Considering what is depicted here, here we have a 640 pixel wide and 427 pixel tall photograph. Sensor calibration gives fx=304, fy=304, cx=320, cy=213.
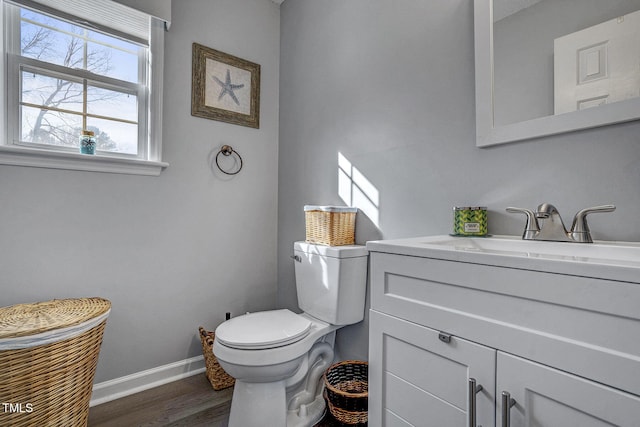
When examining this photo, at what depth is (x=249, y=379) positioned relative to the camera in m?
1.27

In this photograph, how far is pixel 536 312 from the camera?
26.1 inches

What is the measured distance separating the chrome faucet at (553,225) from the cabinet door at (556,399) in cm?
46

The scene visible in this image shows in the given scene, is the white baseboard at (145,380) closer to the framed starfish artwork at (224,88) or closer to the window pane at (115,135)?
the window pane at (115,135)

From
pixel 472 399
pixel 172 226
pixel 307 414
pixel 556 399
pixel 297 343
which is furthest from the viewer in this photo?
pixel 172 226

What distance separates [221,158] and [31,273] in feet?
3.78

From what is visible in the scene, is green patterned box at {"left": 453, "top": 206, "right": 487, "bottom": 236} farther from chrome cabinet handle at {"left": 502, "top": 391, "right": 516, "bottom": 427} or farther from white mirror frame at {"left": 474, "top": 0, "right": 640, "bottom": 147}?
chrome cabinet handle at {"left": 502, "top": 391, "right": 516, "bottom": 427}

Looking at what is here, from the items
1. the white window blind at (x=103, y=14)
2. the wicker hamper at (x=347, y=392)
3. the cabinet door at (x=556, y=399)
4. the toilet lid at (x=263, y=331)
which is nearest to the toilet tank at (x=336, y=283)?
the toilet lid at (x=263, y=331)

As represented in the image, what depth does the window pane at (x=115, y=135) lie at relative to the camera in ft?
5.62

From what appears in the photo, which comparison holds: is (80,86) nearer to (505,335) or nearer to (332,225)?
(332,225)

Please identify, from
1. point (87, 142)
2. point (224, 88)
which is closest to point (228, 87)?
point (224, 88)

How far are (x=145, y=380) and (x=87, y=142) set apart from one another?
1368mm

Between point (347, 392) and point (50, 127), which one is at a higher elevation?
point (50, 127)

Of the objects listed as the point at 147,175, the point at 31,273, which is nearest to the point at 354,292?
the point at 147,175

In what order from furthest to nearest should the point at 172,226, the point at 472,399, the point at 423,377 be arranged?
the point at 172,226, the point at 423,377, the point at 472,399
